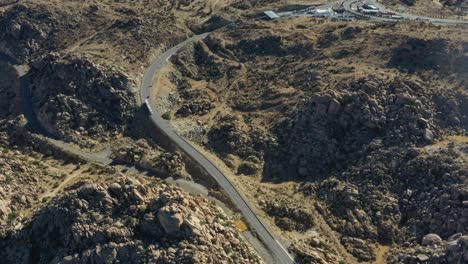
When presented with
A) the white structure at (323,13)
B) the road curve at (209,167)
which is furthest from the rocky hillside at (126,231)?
the white structure at (323,13)

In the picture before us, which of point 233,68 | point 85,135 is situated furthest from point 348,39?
point 85,135

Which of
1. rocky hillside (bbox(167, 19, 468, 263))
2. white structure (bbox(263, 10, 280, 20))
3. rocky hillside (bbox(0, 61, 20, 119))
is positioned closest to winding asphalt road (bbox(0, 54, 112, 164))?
rocky hillside (bbox(0, 61, 20, 119))

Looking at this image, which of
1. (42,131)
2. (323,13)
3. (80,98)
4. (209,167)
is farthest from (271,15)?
(42,131)

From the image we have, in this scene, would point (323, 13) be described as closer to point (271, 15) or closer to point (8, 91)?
point (271, 15)

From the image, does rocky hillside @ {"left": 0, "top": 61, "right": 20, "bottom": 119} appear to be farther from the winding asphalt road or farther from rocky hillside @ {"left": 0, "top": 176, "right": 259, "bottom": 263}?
rocky hillside @ {"left": 0, "top": 176, "right": 259, "bottom": 263}

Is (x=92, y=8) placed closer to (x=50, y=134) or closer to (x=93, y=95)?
(x=93, y=95)

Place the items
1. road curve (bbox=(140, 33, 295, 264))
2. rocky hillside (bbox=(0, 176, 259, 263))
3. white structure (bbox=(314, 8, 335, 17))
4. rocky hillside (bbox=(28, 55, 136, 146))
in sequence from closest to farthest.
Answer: rocky hillside (bbox=(0, 176, 259, 263)), road curve (bbox=(140, 33, 295, 264)), rocky hillside (bbox=(28, 55, 136, 146)), white structure (bbox=(314, 8, 335, 17))
